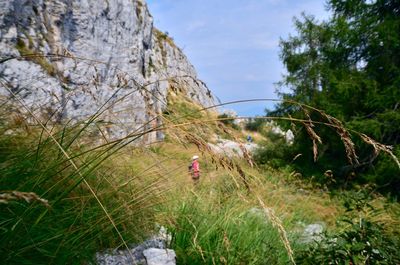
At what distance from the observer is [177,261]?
286 centimetres

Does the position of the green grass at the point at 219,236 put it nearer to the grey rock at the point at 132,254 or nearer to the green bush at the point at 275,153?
the grey rock at the point at 132,254

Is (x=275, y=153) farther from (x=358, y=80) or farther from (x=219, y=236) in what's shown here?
(x=219, y=236)

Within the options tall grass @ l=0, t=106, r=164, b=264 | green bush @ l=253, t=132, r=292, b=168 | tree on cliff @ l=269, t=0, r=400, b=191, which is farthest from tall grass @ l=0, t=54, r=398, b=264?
green bush @ l=253, t=132, r=292, b=168

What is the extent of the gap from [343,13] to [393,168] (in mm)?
6408

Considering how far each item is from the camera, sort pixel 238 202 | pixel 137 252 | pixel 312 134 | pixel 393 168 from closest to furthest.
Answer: pixel 312 134
pixel 137 252
pixel 238 202
pixel 393 168

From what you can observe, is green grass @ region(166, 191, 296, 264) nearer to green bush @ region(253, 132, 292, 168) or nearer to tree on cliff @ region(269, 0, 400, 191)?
tree on cliff @ region(269, 0, 400, 191)

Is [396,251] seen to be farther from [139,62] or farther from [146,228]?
[139,62]

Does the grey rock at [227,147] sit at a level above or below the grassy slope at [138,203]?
above

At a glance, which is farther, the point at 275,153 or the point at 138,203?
the point at 275,153

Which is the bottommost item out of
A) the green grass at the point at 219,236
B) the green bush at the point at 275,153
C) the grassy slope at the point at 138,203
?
the green bush at the point at 275,153

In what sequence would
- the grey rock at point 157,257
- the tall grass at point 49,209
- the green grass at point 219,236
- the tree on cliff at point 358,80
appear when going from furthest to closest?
the tree on cliff at point 358,80 → the green grass at point 219,236 → the grey rock at point 157,257 → the tall grass at point 49,209

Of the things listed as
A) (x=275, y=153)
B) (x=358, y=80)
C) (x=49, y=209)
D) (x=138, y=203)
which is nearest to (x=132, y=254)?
(x=138, y=203)

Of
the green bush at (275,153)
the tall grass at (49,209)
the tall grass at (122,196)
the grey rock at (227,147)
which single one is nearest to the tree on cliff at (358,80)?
the green bush at (275,153)

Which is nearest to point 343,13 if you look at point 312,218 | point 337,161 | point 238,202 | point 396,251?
point 337,161
